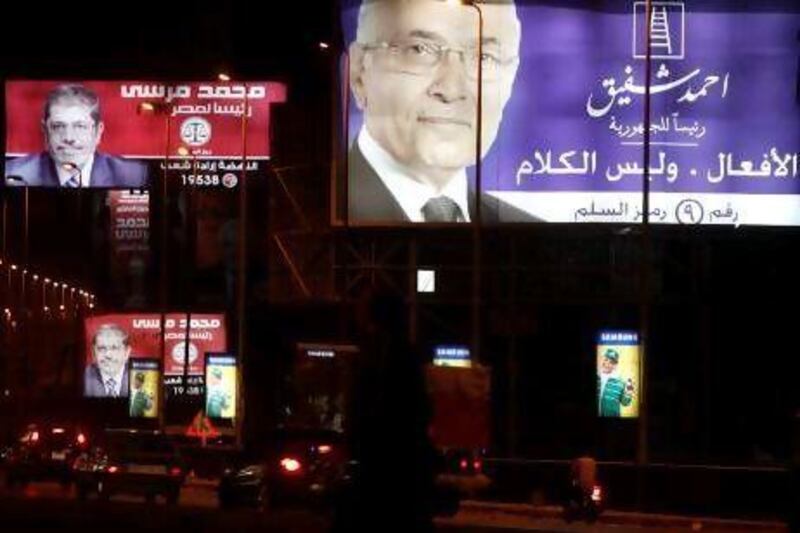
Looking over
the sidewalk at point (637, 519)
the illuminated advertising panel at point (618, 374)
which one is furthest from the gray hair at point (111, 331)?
the sidewalk at point (637, 519)

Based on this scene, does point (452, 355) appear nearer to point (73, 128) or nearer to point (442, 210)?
point (442, 210)

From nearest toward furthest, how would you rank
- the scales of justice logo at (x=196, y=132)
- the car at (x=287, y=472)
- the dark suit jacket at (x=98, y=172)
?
the car at (x=287, y=472)
the scales of justice logo at (x=196, y=132)
the dark suit jacket at (x=98, y=172)

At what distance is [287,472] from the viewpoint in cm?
2708

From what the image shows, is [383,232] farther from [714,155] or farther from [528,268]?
[714,155]

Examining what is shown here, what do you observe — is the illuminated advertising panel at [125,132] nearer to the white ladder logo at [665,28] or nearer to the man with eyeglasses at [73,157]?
the man with eyeglasses at [73,157]

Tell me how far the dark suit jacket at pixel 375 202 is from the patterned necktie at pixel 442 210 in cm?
41

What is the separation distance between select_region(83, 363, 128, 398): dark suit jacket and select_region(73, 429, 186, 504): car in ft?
75.2

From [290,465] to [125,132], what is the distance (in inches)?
1187

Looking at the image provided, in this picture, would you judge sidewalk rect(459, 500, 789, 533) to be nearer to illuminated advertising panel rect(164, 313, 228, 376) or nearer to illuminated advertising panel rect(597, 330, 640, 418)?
illuminated advertising panel rect(597, 330, 640, 418)

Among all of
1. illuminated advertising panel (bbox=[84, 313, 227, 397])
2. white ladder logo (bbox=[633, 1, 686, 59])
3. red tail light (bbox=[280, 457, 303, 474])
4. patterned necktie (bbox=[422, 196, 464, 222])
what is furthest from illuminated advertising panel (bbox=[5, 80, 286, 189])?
red tail light (bbox=[280, 457, 303, 474])

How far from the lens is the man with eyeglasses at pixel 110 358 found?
2292 inches

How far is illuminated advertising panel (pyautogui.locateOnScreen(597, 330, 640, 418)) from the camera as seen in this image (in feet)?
130

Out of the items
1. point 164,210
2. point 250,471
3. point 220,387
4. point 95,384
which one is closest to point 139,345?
point 95,384

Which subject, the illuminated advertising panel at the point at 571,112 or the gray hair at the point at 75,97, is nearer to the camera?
the illuminated advertising panel at the point at 571,112
